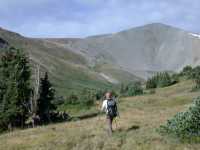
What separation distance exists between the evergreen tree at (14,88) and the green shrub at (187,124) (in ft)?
77.8

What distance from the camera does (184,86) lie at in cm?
8306

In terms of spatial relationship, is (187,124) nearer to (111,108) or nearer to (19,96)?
(111,108)

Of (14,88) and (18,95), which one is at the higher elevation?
(14,88)

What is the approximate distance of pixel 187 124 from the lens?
75.2 ft

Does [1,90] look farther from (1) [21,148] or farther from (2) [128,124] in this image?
(1) [21,148]

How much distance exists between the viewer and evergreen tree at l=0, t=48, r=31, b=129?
149 ft

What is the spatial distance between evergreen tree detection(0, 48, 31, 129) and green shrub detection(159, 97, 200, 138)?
23.7 meters

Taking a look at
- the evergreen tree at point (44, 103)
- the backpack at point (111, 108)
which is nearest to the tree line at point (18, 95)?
the evergreen tree at point (44, 103)

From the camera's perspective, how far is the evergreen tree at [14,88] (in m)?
45.5

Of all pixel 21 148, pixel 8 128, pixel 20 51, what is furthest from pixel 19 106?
pixel 21 148

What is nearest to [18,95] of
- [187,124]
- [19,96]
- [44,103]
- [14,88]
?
[19,96]

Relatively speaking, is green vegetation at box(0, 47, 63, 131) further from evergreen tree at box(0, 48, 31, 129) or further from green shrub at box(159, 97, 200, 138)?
green shrub at box(159, 97, 200, 138)

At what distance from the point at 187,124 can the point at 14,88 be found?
26.6 meters

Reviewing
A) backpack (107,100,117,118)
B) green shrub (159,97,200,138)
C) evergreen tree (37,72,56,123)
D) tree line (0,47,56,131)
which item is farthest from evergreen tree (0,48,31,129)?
green shrub (159,97,200,138)
